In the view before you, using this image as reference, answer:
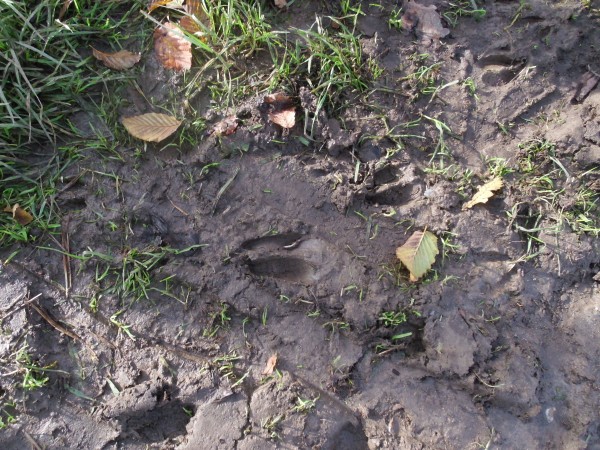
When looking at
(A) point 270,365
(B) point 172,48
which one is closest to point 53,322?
(A) point 270,365

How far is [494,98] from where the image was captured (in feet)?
7.98

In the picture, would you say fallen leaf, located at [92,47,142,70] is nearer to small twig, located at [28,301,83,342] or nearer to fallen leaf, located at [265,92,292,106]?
fallen leaf, located at [265,92,292,106]

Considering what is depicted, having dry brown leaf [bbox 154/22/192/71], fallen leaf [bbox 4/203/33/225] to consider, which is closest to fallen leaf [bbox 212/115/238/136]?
dry brown leaf [bbox 154/22/192/71]

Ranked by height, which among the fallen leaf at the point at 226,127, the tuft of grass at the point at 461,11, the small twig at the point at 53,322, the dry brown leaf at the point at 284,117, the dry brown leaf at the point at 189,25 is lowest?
the small twig at the point at 53,322

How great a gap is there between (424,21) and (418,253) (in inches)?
46.9

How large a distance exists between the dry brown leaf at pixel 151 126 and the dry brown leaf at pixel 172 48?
10.5 inches

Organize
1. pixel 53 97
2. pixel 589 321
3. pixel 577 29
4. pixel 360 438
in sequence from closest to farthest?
1. pixel 360 438
2. pixel 589 321
3. pixel 53 97
4. pixel 577 29

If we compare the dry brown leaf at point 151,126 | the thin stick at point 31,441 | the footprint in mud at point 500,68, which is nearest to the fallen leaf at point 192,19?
the dry brown leaf at point 151,126

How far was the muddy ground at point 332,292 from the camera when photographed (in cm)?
205

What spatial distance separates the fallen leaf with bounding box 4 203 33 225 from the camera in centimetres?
220

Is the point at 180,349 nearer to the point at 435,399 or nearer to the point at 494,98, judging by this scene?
the point at 435,399

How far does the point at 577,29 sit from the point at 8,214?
2818 mm

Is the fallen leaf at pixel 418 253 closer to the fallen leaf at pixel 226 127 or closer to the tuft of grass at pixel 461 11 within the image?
the fallen leaf at pixel 226 127

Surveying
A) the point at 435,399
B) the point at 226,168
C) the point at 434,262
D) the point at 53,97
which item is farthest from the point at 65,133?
the point at 435,399
